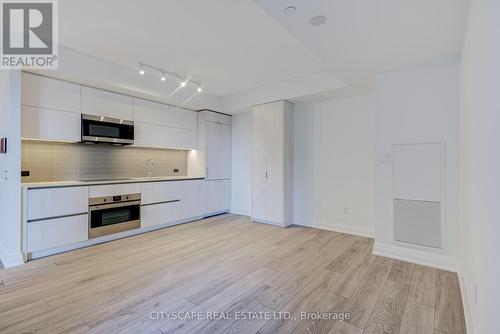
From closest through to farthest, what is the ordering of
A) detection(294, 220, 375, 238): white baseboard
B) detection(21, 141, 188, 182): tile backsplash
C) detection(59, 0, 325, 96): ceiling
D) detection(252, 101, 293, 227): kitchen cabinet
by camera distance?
detection(59, 0, 325, 96): ceiling
detection(21, 141, 188, 182): tile backsplash
detection(294, 220, 375, 238): white baseboard
detection(252, 101, 293, 227): kitchen cabinet

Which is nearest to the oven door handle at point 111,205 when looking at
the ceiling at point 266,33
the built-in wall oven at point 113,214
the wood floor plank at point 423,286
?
the built-in wall oven at point 113,214

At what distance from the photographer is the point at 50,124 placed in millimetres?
3197

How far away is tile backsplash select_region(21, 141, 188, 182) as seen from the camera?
332 centimetres

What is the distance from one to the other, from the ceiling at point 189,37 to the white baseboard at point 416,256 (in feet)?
9.01

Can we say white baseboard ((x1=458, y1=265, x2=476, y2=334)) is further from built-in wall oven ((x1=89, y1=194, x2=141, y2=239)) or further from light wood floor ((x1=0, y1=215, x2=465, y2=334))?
built-in wall oven ((x1=89, y1=194, x2=141, y2=239))

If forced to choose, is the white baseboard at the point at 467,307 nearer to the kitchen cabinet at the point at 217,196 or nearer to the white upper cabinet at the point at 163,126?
the kitchen cabinet at the point at 217,196

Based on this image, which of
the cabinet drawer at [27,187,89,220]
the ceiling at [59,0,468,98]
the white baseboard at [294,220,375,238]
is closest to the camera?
the ceiling at [59,0,468,98]

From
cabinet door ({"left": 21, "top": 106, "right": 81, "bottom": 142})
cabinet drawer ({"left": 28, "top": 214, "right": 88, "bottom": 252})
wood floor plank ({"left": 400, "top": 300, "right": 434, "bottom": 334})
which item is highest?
cabinet door ({"left": 21, "top": 106, "right": 81, "bottom": 142})

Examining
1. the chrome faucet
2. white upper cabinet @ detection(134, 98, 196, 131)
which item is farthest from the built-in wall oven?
white upper cabinet @ detection(134, 98, 196, 131)

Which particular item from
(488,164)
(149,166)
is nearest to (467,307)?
(488,164)

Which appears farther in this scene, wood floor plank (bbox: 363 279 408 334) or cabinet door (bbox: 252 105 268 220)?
cabinet door (bbox: 252 105 268 220)

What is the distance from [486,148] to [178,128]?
4583mm

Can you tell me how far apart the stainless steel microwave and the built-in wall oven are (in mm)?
915

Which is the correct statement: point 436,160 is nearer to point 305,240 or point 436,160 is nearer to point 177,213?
point 305,240
